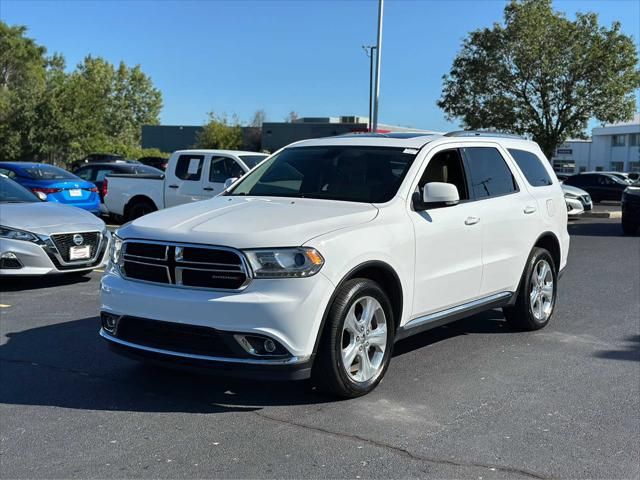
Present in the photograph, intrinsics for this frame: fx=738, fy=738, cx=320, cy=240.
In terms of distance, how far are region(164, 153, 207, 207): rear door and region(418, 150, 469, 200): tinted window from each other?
8.52 m

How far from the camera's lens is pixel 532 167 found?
7352 millimetres

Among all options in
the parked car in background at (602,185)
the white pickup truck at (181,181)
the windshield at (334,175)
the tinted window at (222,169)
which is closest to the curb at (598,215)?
the parked car in background at (602,185)

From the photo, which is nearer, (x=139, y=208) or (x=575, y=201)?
(x=139, y=208)

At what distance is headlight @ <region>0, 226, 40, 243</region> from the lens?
28.5ft

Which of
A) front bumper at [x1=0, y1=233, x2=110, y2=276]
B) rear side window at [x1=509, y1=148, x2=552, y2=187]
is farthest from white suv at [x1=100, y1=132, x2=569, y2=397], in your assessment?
front bumper at [x1=0, y1=233, x2=110, y2=276]

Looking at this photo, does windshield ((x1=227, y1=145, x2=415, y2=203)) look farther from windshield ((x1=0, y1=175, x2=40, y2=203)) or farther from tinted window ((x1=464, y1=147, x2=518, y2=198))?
windshield ((x1=0, y1=175, x2=40, y2=203))

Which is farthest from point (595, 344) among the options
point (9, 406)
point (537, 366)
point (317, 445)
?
point (9, 406)

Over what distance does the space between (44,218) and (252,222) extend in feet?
16.9

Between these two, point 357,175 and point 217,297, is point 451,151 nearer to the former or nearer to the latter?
point 357,175

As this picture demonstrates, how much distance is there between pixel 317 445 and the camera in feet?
13.6

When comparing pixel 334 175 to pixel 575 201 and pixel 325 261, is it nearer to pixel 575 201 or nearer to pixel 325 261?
pixel 325 261

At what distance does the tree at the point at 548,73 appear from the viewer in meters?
29.4

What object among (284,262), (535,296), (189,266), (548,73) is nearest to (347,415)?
(284,262)

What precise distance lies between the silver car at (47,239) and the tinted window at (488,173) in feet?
16.7
